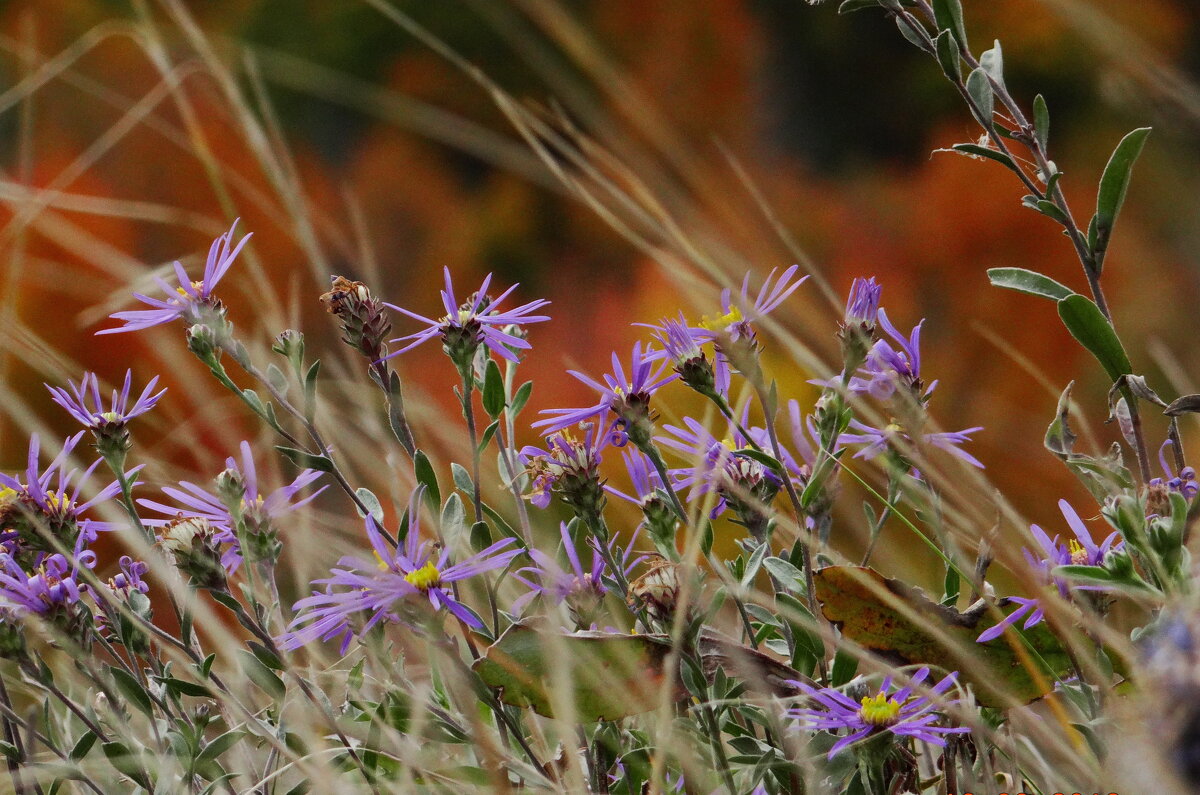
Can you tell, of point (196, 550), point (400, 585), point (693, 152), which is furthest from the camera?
point (693, 152)

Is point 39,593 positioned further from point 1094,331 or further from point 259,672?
point 1094,331

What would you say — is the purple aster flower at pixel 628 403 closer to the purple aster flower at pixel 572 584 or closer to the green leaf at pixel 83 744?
the purple aster flower at pixel 572 584

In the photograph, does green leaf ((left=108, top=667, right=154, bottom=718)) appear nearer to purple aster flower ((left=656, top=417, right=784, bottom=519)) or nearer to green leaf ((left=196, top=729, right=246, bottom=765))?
green leaf ((left=196, top=729, right=246, bottom=765))

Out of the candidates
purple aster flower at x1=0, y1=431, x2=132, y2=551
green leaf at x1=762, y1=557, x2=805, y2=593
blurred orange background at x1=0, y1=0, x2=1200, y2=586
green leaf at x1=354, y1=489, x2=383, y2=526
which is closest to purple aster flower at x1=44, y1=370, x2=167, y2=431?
purple aster flower at x1=0, y1=431, x2=132, y2=551

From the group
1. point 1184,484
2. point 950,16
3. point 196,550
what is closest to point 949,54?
point 950,16

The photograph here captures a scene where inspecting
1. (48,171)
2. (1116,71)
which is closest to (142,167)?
(48,171)

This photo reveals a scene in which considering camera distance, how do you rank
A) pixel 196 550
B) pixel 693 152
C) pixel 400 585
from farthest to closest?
pixel 693 152, pixel 196 550, pixel 400 585
